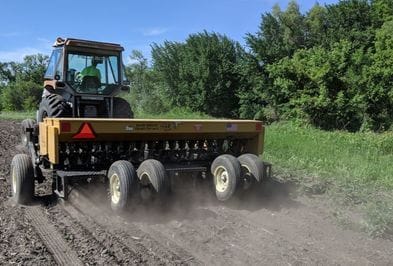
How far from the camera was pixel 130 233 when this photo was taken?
5730mm

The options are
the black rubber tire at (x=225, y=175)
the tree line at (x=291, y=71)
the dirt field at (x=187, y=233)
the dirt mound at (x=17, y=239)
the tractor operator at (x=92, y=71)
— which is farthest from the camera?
the tree line at (x=291, y=71)

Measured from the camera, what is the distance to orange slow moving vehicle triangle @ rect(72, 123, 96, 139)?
21.8 feet

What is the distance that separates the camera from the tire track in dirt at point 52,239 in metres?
4.84

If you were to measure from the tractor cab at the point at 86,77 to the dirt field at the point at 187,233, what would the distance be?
1.83 m

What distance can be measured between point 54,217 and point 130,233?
4.30ft

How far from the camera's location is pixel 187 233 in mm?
5789

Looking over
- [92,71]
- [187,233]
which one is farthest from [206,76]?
[187,233]

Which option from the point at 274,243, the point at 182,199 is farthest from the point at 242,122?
the point at 274,243

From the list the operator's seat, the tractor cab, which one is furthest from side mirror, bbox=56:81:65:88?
the operator's seat

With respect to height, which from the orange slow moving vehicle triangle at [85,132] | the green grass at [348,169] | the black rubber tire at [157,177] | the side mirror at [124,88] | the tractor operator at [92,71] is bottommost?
the green grass at [348,169]

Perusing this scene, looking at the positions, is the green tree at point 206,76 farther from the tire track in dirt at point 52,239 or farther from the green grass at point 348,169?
the tire track in dirt at point 52,239

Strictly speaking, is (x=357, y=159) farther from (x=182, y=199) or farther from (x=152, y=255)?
(x=152, y=255)

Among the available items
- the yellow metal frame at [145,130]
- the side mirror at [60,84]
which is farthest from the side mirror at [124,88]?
the yellow metal frame at [145,130]

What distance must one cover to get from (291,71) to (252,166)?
20.7m
